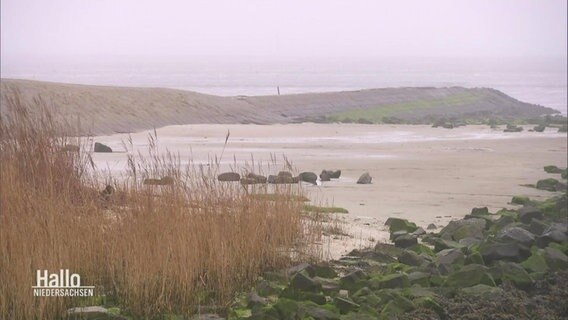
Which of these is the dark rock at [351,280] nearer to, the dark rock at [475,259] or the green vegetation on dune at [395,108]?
the dark rock at [475,259]

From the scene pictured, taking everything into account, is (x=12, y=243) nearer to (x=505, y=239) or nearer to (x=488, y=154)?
(x=505, y=239)

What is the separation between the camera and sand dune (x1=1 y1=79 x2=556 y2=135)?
115 ft

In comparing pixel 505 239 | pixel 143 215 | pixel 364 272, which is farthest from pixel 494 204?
pixel 143 215

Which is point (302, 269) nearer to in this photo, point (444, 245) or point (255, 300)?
point (255, 300)

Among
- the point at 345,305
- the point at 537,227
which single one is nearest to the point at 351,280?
the point at 345,305

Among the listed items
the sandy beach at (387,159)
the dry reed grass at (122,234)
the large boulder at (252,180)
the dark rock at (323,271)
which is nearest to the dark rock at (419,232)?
the sandy beach at (387,159)

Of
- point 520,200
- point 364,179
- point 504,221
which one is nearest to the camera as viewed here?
point 504,221

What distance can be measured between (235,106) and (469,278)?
116ft

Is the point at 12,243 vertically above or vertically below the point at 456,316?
above

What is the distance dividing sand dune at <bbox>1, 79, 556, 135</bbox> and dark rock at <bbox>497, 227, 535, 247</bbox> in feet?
39.7

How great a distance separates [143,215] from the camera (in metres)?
9.07

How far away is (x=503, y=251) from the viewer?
37.4 ft

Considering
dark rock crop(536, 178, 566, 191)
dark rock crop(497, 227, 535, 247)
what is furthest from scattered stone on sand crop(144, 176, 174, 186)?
dark rock crop(536, 178, 566, 191)

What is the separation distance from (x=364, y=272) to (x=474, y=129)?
1293 inches
